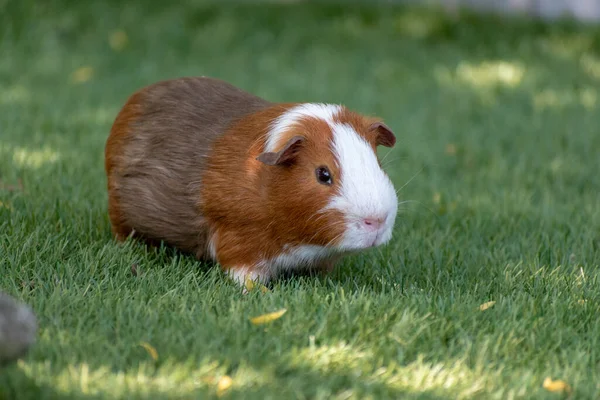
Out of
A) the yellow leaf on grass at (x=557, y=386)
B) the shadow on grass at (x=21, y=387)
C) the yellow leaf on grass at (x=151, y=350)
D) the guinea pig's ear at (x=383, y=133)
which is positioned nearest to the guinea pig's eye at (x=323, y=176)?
the guinea pig's ear at (x=383, y=133)

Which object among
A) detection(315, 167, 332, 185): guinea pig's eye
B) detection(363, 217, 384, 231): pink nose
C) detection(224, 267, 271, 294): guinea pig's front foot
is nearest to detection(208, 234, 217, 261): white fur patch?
detection(224, 267, 271, 294): guinea pig's front foot

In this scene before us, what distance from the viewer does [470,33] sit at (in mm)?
10438

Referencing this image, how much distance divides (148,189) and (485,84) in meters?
5.28

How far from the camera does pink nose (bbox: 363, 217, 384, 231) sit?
12.1 feet

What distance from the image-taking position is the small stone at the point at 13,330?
262 cm

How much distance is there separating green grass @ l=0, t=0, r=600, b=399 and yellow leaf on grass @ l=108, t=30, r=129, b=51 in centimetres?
6

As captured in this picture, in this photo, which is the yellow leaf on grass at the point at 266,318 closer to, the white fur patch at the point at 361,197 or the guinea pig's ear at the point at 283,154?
the white fur patch at the point at 361,197

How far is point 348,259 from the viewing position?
4602mm

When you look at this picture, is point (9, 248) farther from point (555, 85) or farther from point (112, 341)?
point (555, 85)

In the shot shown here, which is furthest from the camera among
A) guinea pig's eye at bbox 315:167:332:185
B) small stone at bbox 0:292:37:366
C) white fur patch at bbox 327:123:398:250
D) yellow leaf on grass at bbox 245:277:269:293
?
yellow leaf on grass at bbox 245:277:269:293

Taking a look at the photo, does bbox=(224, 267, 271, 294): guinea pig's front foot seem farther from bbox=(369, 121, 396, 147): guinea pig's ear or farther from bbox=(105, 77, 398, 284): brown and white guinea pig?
bbox=(369, 121, 396, 147): guinea pig's ear

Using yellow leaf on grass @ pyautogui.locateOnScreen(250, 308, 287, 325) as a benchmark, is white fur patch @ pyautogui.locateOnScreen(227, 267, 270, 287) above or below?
below

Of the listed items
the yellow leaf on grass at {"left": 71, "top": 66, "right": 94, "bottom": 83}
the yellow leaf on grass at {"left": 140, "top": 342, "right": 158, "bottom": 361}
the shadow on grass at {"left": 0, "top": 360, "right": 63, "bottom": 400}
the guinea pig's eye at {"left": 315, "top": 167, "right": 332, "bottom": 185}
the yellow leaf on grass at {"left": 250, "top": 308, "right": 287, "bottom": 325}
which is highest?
the guinea pig's eye at {"left": 315, "top": 167, "right": 332, "bottom": 185}

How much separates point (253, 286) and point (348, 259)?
799 mm
